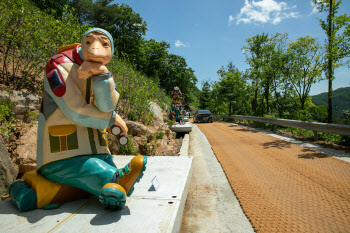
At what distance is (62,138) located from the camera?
203cm

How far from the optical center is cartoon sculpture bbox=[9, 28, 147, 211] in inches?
76.7

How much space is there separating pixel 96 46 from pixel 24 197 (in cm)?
164

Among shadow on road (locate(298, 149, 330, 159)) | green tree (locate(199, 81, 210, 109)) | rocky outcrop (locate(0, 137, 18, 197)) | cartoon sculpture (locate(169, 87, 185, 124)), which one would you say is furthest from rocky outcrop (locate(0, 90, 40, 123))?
green tree (locate(199, 81, 210, 109))

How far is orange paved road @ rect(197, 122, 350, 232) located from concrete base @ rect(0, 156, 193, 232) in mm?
1096

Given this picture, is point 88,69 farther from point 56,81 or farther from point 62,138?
point 62,138

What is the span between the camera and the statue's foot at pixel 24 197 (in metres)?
1.87

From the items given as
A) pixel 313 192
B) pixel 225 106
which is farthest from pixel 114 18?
pixel 313 192

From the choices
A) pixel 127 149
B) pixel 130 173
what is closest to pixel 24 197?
pixel 130 173

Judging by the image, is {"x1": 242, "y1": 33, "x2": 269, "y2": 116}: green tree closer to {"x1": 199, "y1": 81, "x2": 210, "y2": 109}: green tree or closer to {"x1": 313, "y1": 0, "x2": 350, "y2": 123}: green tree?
{"x1": 313, "y1": 0, "x2": 350, "y2": 123}: green tree

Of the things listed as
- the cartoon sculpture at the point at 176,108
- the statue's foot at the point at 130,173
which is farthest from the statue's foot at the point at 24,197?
the cartoon sculpture at the point at 176,108

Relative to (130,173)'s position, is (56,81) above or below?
above

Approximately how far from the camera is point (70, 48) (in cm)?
235

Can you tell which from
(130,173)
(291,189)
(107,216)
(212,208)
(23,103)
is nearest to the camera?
(107,216)

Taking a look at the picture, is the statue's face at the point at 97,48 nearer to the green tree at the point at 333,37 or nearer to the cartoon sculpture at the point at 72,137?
the cartoon sculpture at the point at 72,137
